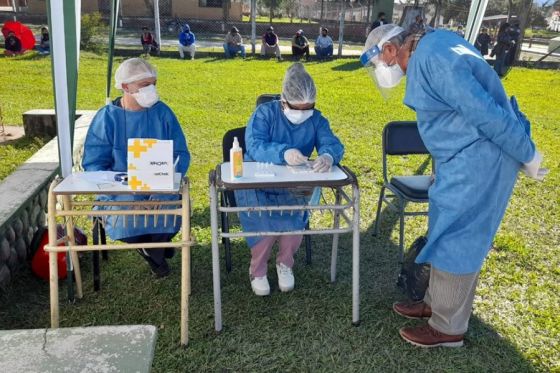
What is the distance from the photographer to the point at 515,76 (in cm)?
1253

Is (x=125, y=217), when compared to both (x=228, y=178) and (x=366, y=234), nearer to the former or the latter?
(x=228, y=178)

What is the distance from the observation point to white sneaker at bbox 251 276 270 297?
285cm

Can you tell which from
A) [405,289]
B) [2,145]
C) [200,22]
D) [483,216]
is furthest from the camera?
[200,22]

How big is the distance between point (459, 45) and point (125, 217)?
6.42 feet

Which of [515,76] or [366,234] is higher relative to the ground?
[515,76]

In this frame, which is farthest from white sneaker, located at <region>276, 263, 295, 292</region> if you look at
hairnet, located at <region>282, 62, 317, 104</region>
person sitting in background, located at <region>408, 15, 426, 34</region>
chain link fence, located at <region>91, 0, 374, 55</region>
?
chain link fence, located at <region>91, 0, 374, 55</region>

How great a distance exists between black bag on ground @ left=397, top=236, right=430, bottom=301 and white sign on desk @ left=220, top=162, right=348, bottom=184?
0.71m

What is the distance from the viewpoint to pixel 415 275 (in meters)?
2.71

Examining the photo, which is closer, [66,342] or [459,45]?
[66,342]

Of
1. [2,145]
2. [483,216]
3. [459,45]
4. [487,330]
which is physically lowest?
[487,330]

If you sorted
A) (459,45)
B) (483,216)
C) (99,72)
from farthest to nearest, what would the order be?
(99,72) < (483,216) < (459,45)

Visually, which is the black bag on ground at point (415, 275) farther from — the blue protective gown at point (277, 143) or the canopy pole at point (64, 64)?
the canopy pole at point (64, 64)

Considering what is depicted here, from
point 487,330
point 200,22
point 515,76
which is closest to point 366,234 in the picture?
point 487,330

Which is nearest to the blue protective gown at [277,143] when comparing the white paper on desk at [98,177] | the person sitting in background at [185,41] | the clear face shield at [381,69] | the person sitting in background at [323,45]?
the clear face shield at [381,69]
